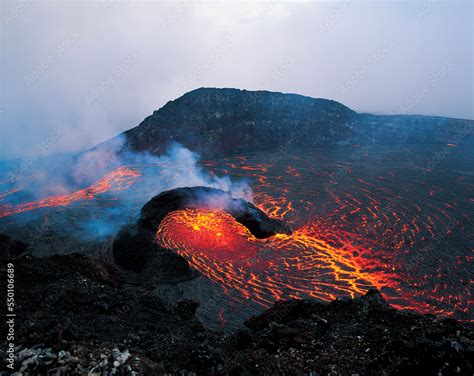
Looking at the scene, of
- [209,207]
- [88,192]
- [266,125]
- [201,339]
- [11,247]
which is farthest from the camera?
[266,125]

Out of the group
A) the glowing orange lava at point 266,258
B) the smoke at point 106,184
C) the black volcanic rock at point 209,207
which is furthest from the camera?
the smoke at point 106,184

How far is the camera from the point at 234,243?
18.0m

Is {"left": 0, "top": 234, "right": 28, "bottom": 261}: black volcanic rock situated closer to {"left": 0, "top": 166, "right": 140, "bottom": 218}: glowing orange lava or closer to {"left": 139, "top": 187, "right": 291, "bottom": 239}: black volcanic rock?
{"left": 139, "top": 187, "right": 291, "bottom": 239}: black volcanic rock

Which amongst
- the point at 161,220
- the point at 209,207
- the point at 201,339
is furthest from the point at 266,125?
the point at 201,339

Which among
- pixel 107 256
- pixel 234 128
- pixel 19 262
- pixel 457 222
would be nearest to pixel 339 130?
pixel 234 128

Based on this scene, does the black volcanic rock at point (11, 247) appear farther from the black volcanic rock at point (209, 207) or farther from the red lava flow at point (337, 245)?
the red lava flow at point (337, 245)

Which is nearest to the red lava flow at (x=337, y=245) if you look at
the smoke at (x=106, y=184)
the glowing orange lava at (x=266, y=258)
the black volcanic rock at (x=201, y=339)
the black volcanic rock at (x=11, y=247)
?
the glowing orange lava at (x=266, y=258)

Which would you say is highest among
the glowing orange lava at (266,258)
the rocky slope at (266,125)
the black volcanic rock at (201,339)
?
the rocky slope at (266,125)

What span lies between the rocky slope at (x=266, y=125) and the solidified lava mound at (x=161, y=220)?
1003 inches

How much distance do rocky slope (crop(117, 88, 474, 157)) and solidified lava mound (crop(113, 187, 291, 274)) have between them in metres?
25.5

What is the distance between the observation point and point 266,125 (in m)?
54.8

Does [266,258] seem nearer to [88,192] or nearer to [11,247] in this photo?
[11,247]

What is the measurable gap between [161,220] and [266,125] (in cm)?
3873

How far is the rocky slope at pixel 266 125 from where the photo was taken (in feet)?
159
